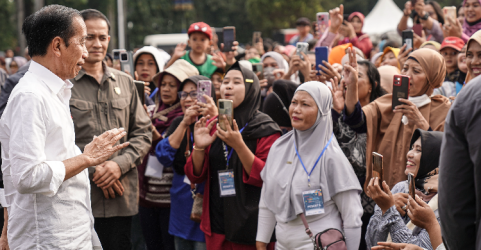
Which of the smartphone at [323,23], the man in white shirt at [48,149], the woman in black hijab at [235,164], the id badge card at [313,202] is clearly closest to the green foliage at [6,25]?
the smartphone at [323,23]

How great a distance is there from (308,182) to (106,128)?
5.34ft

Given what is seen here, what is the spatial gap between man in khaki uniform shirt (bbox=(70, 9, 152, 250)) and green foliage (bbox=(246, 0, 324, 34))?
78.6ft

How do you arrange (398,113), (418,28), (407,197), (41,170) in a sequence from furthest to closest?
(418,28)
(398,113)
(407,197)
(41,170)

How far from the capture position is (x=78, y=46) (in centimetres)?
281

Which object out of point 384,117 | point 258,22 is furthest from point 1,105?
point 258,22

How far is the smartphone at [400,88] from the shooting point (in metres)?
3.76

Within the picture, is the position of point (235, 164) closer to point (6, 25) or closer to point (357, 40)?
point (357, 40)

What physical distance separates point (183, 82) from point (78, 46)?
2.04m

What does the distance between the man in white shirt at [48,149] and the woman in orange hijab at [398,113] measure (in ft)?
6.96

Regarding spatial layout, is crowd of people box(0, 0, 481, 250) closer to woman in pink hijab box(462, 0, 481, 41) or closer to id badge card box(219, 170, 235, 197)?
id badge card box(219, 170, 235, 197)

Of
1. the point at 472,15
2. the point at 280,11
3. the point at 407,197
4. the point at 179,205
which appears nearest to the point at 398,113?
the point at 407,197

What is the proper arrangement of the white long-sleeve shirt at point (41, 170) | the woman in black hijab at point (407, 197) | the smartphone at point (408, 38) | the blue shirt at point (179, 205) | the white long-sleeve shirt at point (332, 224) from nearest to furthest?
the white long-sleeve shirt at point (41, 170) < the woman in black hijab at point (407, 197) < the white long-sleeve shirt at point (332, 224) < the blue shirt at point (179, 205) < the smartphone at point (408, 38)

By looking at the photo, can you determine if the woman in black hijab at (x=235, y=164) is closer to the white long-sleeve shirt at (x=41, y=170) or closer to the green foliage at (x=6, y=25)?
the white long-sleeve shirt at (x=41, y=170)

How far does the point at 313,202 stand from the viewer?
3.26 m
